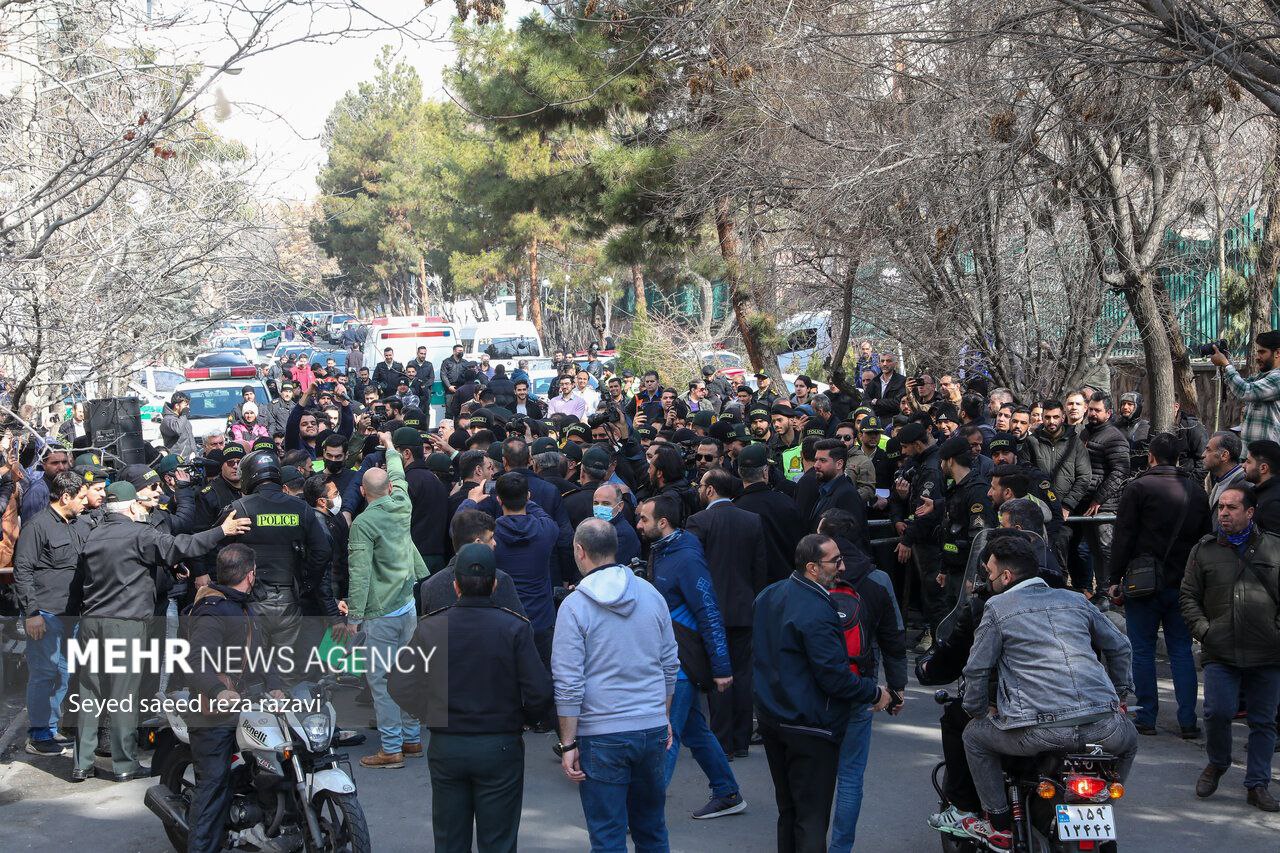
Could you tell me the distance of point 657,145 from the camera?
61.6 ft

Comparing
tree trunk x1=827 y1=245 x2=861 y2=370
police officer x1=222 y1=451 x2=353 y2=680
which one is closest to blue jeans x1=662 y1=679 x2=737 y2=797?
police officer x1=222 y1=451 x2=353 y2=680

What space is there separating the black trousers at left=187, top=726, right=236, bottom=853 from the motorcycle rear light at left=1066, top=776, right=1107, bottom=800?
397cm

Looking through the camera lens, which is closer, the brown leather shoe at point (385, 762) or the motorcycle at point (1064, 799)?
the motorcycle at point (1064, 799)

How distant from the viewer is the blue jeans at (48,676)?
833 centimetres

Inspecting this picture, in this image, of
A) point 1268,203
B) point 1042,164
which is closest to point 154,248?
point 1042,164

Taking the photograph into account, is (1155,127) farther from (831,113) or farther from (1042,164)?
(831,113)

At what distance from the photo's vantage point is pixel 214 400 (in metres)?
22.7

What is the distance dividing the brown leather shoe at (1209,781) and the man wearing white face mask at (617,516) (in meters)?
3.55

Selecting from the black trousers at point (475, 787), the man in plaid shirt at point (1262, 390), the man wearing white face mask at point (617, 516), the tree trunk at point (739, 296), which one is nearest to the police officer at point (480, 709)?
the black trousers at point (475, 787)

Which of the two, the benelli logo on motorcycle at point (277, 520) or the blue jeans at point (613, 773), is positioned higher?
the benelli logo on motorcycle at point (277, 520)

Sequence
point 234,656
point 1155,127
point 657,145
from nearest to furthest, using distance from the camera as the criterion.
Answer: point 234,656 < point 1155,127 < point 657,145

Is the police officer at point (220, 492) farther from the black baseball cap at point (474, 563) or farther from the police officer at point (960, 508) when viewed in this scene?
the police officer at point (960, 508)

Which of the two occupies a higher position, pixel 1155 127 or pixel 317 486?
pixel 1155 127

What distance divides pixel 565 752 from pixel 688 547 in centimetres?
188
